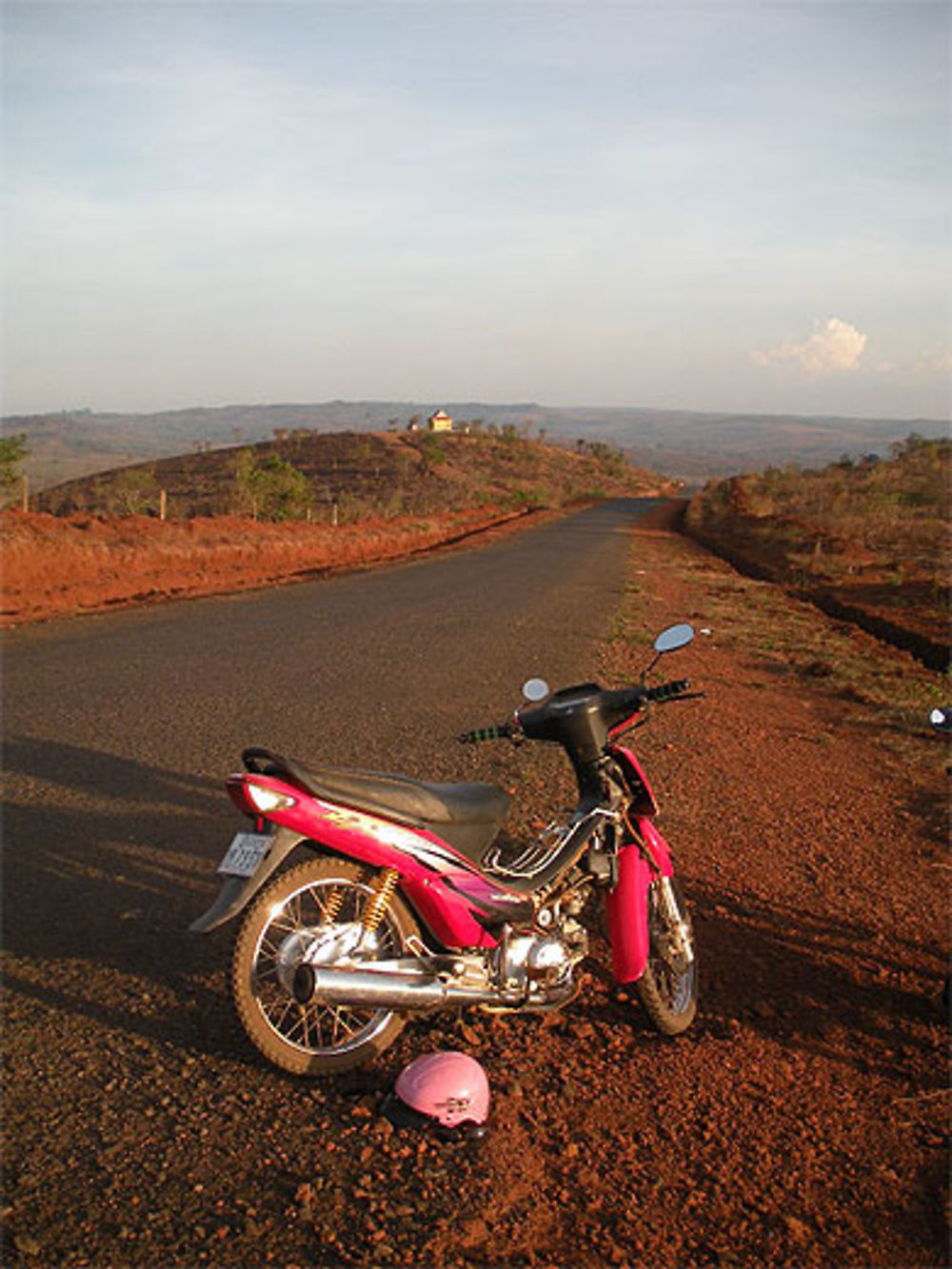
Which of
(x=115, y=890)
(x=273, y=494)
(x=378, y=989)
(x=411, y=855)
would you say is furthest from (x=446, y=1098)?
(x=273, y=494)

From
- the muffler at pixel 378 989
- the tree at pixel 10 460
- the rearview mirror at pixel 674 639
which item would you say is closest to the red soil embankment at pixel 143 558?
the tree at pixel 10 460

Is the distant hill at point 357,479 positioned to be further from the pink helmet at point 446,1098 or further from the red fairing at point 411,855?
the pink helmet at point 446,1098

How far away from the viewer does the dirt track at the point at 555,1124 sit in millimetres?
2633

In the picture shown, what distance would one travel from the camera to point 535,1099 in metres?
3.24

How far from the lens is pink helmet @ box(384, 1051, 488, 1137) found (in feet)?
9.83

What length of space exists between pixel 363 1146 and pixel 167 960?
1.43m

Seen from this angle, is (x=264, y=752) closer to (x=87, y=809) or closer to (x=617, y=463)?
(x=87, y=809)

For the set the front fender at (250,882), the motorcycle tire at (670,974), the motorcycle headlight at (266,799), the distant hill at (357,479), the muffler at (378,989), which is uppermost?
the motorcycle headlight at (266,799)

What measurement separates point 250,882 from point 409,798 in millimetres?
544

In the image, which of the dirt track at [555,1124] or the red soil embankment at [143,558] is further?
the red soil embankment at [143,558]

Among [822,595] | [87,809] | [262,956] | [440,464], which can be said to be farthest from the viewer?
[440,464]

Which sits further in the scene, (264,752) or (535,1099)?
(535,1099)

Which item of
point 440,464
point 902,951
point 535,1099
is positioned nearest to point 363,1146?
point 535,1099

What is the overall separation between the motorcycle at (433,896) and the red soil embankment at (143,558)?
1064 cm
